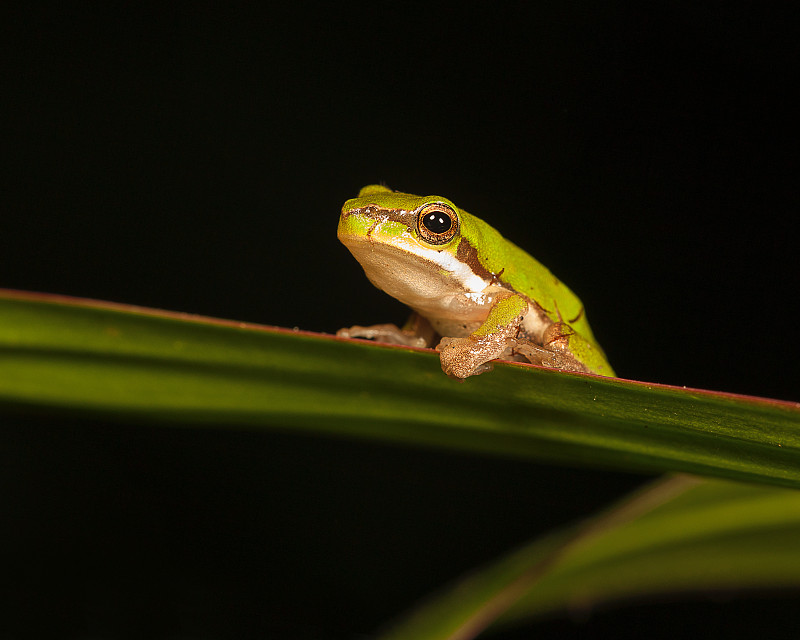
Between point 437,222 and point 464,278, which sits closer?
point 437,222

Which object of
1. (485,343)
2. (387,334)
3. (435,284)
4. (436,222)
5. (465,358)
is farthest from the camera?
(387,334)

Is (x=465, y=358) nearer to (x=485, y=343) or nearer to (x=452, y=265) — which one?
(x=485, y=343)

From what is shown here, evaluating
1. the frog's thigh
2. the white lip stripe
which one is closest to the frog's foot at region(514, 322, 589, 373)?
the frog's thigh

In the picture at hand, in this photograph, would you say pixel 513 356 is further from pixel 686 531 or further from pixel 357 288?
pixel 357 288

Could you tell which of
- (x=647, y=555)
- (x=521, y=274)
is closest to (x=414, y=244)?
(x=521, y=274)

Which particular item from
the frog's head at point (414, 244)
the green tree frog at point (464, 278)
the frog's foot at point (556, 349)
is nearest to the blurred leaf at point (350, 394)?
the green tree frog at point (464, 278)

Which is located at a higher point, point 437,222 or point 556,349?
point 437,222

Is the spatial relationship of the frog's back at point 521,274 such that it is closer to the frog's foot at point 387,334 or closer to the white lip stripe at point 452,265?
the white lip stripe at point 452,265

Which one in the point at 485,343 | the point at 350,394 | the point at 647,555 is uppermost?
the point at 485,343
